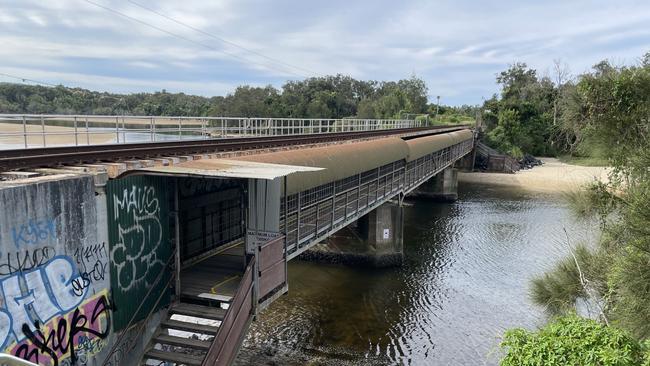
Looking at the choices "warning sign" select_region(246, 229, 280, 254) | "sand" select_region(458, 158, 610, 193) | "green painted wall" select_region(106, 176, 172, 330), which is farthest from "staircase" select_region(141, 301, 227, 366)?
"sand" select_region(458, 158, 610, 193)

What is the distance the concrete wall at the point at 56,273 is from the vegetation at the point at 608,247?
24.0 ft

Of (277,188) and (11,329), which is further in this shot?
(277,188)

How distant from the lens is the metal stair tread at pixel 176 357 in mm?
8352

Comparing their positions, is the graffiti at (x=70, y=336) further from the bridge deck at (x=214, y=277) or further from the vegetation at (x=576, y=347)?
the vegetation at (x=576, y=347)

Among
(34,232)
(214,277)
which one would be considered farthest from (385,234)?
(34,232)

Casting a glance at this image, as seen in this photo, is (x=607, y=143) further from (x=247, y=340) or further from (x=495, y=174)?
(x=495, y=174)

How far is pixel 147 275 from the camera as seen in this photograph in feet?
30.0

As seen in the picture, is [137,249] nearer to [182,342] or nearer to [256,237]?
[182,342]

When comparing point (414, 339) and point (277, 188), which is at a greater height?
point (277, 188)

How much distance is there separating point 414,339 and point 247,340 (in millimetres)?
A: 6531

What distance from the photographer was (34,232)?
6.55 meters

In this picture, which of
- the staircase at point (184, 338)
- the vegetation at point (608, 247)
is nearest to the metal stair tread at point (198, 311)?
the staircase at point (184, 338)

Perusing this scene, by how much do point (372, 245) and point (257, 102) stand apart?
65919mm

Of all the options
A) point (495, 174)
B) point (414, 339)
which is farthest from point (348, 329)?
point (495, 174)
